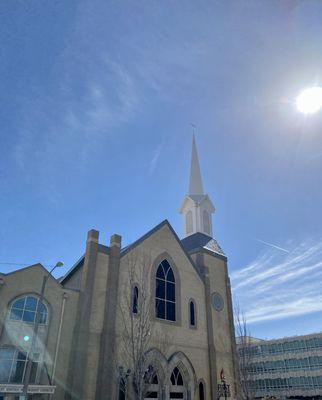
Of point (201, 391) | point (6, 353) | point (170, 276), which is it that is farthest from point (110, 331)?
point (201, 391)

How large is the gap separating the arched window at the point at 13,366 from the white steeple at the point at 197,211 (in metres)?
20.7

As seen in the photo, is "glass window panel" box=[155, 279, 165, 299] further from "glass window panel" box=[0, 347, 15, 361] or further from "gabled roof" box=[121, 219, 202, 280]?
"glass window panel" box=[0, 347, 15, 361]

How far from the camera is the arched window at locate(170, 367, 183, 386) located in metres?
24.1

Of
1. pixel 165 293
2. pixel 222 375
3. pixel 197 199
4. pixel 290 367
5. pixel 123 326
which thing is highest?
pixel 197 199

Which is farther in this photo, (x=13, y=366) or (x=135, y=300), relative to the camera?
(x=135, y=300)

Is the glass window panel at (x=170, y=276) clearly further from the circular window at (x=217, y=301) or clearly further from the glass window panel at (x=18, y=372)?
the glass window panel at (x=18, y=372)

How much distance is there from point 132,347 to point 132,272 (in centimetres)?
502

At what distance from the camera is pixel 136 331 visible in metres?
21.6

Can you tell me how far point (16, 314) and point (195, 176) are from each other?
26.6m

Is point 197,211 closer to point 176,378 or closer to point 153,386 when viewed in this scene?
point 176,378

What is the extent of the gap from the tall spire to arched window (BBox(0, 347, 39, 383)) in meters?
25.0

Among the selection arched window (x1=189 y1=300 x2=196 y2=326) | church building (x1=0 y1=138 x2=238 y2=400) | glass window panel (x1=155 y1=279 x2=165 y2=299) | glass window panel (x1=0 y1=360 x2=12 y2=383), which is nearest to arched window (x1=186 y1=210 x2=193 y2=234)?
church building (x1=0 y1=138 x2=238 y2=400)

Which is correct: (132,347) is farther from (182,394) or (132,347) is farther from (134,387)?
(182,394)

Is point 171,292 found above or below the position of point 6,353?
above
